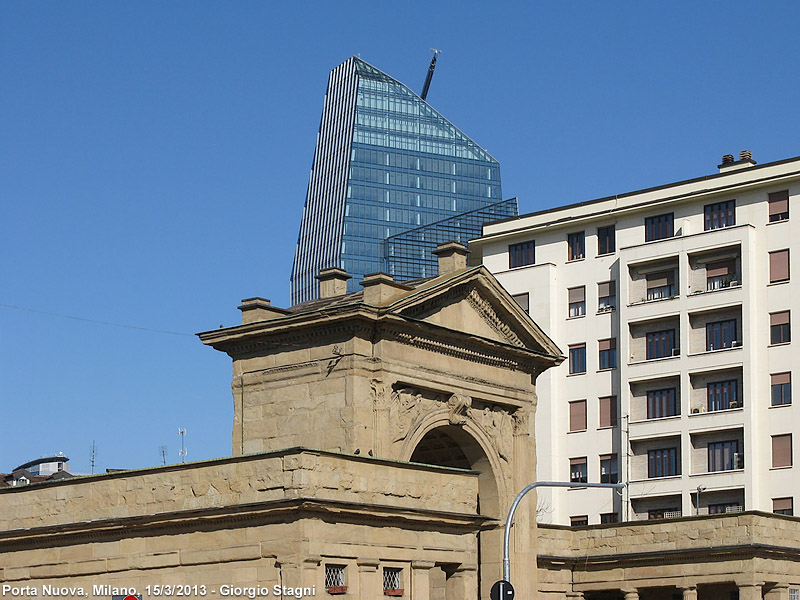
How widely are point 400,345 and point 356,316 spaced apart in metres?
2.37

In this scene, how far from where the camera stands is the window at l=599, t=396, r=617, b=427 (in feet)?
253

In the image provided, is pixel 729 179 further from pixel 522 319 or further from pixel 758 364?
pixel 522 319

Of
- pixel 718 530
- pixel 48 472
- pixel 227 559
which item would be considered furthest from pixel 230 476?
pixel 48 472

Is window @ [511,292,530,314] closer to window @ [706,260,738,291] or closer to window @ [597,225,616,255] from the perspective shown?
window @ [597,225,616,255]

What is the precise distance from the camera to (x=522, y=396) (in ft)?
165

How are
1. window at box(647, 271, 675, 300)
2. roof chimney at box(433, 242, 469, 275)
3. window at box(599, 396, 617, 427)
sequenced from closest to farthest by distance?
1. roof chimney at box(433, 242, 469, 275)
2. window at box(647, 271, 675, 300)
3. window at box(599, 396, 617, 427)

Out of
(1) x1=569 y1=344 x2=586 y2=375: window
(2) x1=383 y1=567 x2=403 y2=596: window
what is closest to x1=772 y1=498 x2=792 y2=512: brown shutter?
(1) x1=569 y1=344 x2=586 y2=375: window

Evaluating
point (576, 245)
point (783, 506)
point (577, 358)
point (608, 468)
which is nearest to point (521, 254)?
point (576, 245)

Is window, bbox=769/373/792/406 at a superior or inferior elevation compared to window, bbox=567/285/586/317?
inferior

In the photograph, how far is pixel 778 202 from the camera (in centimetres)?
7225

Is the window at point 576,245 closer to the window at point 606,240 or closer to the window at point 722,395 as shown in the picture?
the window at point 606,240

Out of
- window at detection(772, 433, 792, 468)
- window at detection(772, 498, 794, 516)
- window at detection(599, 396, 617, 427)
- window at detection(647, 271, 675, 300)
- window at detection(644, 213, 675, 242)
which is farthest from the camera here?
window at detection(599, 396, 617, 427)

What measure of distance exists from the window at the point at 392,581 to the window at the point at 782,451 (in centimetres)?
3608

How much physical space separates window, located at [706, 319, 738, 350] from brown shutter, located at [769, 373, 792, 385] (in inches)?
99.8
